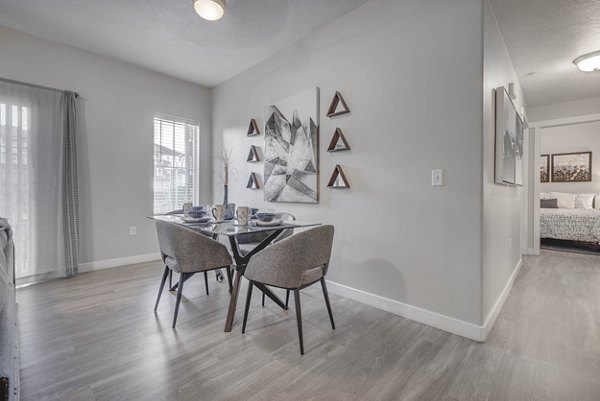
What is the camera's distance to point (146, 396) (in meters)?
1.38

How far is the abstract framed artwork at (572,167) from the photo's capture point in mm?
6094

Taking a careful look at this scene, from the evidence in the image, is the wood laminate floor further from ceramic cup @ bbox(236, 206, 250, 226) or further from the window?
→ the window

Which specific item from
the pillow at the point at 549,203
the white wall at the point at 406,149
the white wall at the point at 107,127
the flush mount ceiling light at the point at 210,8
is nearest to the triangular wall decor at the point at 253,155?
the white wall at the point at 406,149

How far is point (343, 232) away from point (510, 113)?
1.89 meters

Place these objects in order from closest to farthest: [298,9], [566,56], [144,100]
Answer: [298,9] → [566,56] → [144,100]

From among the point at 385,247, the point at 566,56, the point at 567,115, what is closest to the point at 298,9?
the point at 385,247

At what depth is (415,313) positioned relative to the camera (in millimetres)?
2197

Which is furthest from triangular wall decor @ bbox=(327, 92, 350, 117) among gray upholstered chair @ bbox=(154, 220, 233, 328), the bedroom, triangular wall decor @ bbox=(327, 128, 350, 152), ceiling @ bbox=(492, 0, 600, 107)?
the bedroom

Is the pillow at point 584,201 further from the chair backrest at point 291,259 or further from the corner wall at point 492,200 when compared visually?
the chair backrest at point 291,259

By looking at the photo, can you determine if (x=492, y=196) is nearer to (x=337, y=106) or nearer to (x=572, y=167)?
(x=337, y=106)

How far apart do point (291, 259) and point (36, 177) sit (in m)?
3.10

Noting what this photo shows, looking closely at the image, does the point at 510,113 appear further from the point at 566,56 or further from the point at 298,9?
the point at 298,9

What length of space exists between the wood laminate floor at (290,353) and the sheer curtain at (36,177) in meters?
0.55

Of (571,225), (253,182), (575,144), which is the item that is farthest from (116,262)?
(575,144)
